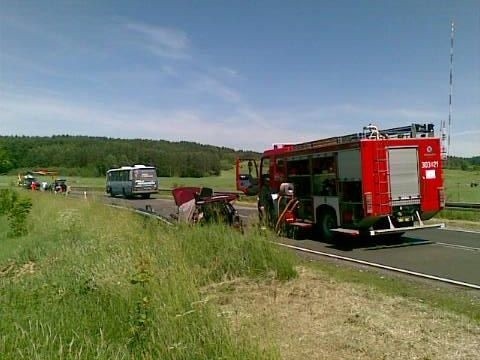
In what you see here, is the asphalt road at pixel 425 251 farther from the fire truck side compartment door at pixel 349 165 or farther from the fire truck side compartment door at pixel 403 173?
the fire truck side compartment door at pixel 349 165

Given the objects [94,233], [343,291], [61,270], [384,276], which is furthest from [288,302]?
[94,233]

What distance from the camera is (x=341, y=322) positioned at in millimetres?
5441

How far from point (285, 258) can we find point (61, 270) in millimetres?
3944

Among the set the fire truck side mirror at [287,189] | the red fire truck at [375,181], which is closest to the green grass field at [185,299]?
the red fire truck at [375,181]

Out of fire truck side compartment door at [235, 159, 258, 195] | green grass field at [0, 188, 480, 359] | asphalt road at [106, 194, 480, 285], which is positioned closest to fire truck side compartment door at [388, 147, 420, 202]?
asphalt road at [106, 194, 480, 285]

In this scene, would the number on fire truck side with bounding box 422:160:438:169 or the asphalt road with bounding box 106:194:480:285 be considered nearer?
the asphalt road with bounding box 106:194:480:285

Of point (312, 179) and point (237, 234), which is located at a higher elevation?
point (312, 179)

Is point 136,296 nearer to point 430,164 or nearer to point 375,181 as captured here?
point 375,181

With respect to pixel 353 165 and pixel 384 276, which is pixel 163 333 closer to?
pixel 384 276

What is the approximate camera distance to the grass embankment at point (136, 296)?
410 cm

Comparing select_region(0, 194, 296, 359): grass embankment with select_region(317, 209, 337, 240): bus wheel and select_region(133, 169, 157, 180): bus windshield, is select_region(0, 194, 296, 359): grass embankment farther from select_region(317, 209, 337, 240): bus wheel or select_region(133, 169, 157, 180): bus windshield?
select_region(133, 169, 157, 180): bus windshield

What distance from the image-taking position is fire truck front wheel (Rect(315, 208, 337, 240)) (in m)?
13.4

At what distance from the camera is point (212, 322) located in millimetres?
4426

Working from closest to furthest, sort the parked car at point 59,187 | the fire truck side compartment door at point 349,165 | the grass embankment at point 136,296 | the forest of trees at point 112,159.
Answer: the grass embankment at point 136,296 < the fire truck side compartment door at point 349,165 < the parked car at point 59,187 < the forest of trees at point 112,159
